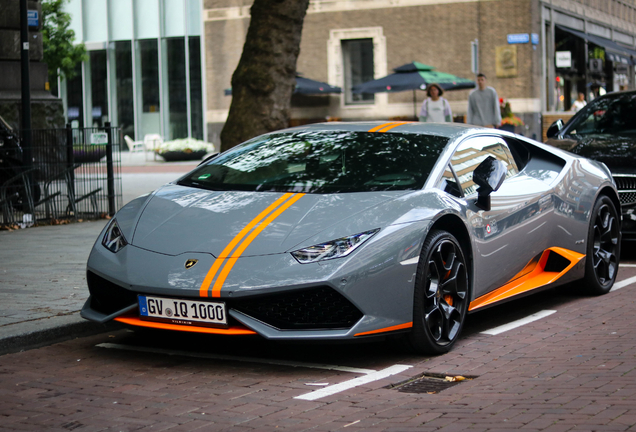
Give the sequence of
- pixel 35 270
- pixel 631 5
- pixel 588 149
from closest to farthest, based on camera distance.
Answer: pixel 35 270 → pixel 588 149 → pixel 631 5

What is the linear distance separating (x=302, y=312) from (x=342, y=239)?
44 centimetres

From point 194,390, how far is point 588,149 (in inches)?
244

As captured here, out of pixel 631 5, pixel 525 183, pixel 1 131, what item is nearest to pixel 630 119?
pixel 525 183

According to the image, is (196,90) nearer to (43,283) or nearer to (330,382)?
(43,283)

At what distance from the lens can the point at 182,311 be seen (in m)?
4.77

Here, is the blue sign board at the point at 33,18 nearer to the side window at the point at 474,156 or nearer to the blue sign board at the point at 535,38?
the side window at the point at 474,156

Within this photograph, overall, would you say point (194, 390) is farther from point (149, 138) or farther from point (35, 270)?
point (149, 138)

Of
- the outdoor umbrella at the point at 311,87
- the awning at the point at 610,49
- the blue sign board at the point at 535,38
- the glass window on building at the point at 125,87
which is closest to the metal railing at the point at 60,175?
the outdoor umbrella at the point at 311,87

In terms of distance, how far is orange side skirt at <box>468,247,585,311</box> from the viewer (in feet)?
19.0

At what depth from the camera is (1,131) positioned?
1291 centimetres

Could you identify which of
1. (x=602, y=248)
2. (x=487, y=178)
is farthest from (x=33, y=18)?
(x=487, y=178)

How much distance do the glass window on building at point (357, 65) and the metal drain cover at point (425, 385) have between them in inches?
1195

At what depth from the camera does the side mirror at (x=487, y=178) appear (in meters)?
5.65

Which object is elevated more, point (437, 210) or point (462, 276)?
point (437, 210)
